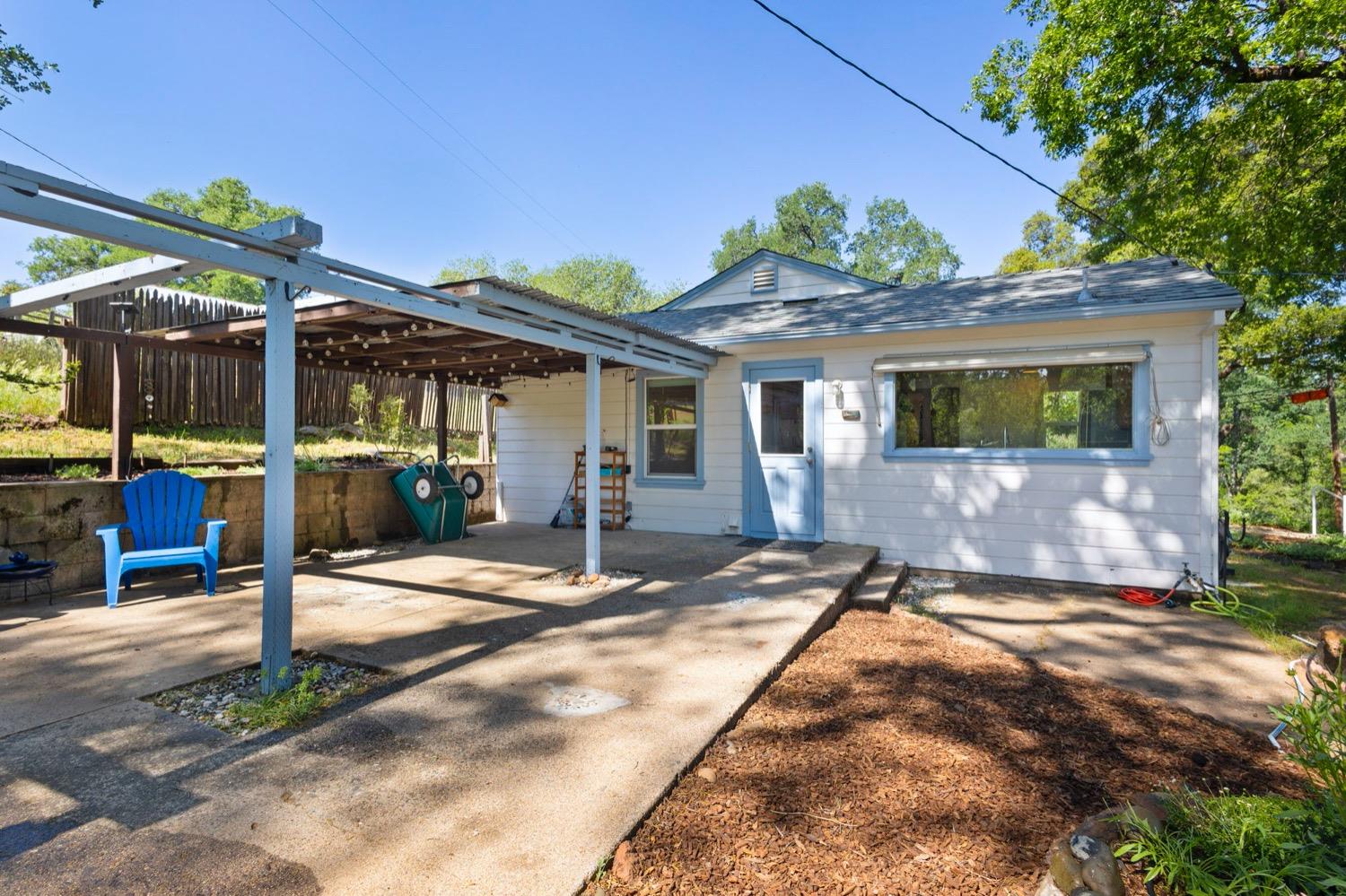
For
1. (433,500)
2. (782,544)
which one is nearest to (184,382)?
(433,500)

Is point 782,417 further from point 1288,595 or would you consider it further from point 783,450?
point 1288,595

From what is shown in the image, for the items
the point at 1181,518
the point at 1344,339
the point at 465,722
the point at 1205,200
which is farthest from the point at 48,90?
the point at 1344,339

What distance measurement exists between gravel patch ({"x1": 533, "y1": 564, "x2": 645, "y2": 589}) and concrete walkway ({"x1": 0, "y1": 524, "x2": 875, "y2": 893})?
11.4 inches

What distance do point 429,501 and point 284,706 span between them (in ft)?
15.9

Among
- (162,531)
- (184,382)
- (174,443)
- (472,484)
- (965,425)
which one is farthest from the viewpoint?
(472,484)

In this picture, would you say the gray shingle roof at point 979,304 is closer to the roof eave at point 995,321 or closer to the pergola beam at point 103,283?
the roof eave at point 995,321

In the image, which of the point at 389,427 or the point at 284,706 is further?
the point at 389,427

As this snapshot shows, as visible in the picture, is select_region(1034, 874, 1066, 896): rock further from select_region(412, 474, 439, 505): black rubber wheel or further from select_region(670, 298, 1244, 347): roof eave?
select_region(412, 474, 439, 505): black rubber wheel

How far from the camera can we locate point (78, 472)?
5.22m

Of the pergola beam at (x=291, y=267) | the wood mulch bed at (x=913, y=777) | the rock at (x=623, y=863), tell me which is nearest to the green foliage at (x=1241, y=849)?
the wood mulch bed at (x=913, y=777)

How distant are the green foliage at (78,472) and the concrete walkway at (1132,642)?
23.8 feet

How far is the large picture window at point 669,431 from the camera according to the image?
7.66m

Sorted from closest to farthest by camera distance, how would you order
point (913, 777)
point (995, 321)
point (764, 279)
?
point (913, 777) < point (995, 321) < point (764, 279)

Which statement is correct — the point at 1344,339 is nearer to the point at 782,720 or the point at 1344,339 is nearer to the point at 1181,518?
the point at 1181,518
